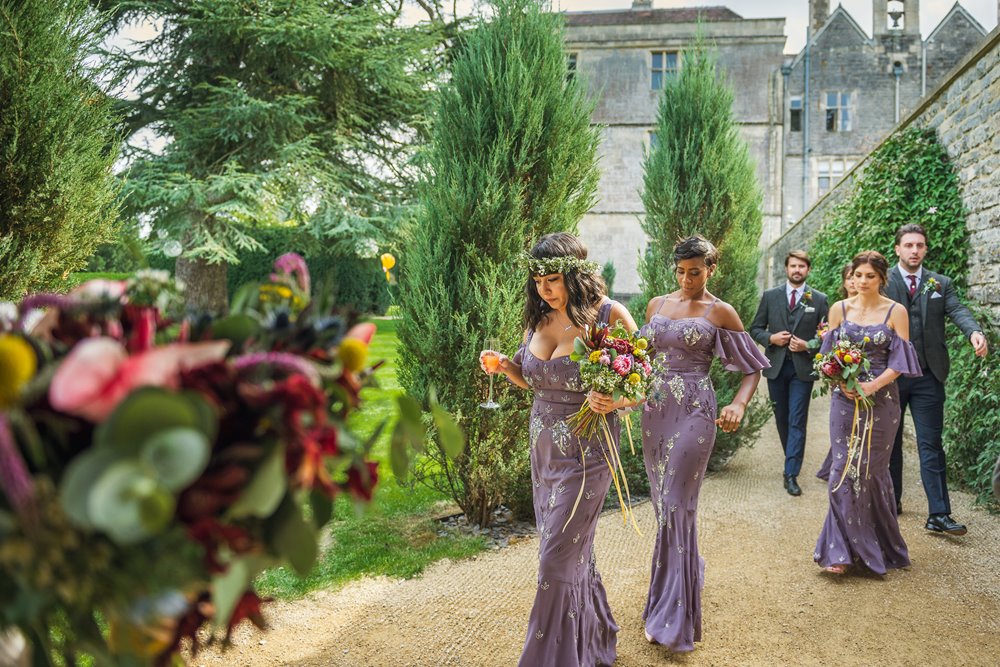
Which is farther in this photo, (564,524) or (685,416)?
(685,416)

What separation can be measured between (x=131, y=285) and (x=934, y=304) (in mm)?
6767

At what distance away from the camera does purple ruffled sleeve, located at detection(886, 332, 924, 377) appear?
5.11 m

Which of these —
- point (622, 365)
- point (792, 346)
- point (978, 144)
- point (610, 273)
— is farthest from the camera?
point (610, 273)

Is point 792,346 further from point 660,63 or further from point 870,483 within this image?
point 660,63

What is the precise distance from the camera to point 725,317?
454 cm

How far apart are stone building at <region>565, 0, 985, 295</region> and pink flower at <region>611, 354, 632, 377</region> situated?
90.9ft

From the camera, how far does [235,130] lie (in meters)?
14.8

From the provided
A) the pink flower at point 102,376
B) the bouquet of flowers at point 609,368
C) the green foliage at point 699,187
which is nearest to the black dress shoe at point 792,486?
the green foliage at point 699,187

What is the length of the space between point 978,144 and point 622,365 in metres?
6.16

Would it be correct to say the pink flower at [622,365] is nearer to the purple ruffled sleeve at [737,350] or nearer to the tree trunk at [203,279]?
the purple ruffled sleeve at [737,350]

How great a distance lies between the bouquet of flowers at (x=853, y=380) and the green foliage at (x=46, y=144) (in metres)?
5.27

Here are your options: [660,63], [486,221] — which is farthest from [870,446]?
[660,63]

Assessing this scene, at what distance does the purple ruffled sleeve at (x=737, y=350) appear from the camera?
177 inches

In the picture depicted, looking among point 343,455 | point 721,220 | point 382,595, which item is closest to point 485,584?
point 382,595
